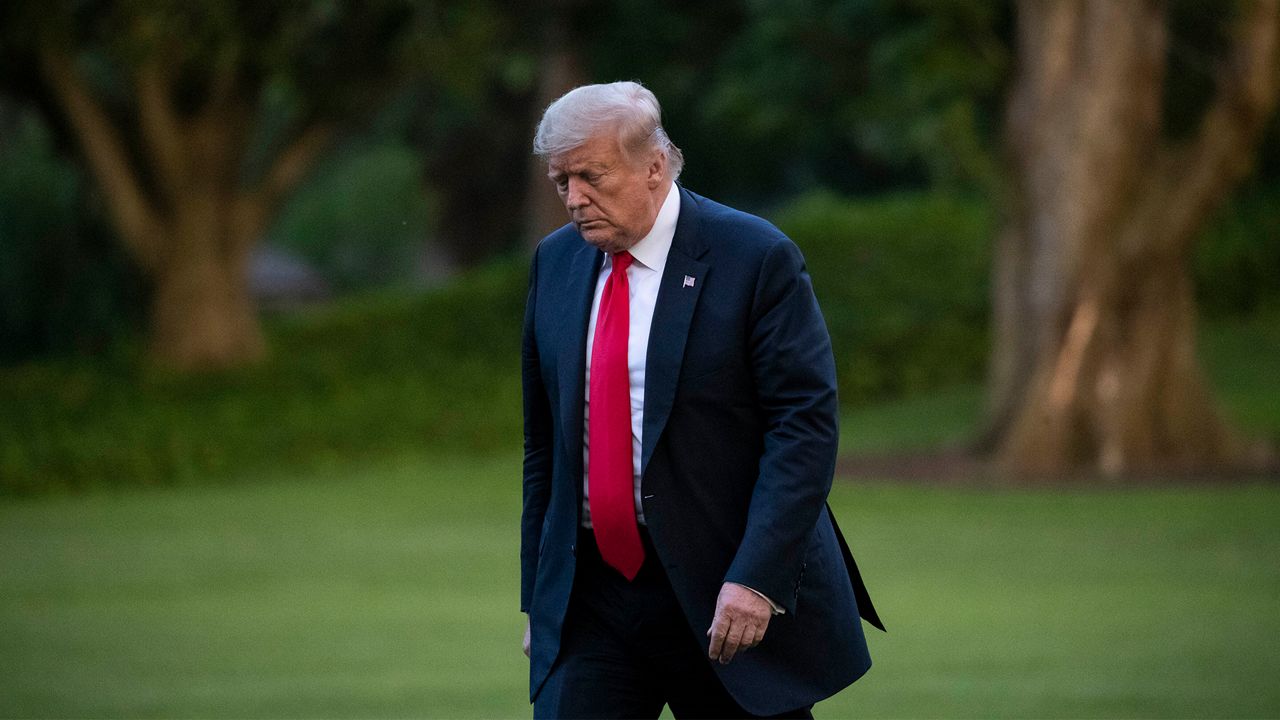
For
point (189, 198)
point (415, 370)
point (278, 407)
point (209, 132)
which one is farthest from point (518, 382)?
point (209, 132)

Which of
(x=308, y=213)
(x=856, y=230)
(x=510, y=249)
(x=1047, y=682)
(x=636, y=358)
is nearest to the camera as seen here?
(x=636, y=358)

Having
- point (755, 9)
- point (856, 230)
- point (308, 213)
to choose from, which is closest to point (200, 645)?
point (755, 9)

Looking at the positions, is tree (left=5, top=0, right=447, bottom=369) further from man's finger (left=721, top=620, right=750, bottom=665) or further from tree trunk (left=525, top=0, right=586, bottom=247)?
man's finger (left=721, top=620, right=750, bottom=665)

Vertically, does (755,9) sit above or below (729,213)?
above

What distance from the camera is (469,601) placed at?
38.4 feet

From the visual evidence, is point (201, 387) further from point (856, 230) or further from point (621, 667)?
point (621, 667)

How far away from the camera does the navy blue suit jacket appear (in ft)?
12.6

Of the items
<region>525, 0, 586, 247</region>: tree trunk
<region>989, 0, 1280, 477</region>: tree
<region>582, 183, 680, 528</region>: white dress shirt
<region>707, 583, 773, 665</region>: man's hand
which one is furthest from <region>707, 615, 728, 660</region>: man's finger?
<region>525, 0, 586, 247</region>: tree trunk

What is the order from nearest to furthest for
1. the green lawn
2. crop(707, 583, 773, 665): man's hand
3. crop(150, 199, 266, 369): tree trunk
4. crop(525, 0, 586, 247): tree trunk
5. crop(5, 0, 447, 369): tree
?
crop(707, 583, 773, 665): man's hand
the green lawn
crop(5, 0, 447, 369): tree
crop(150, 199, 266, 369): tree trunk
crop(525, 0, 586, 247): tree trunk

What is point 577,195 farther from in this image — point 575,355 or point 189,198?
point 189,198

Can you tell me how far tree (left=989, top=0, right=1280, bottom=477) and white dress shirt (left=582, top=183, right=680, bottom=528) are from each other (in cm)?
1372

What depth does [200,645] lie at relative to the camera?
10164 mm

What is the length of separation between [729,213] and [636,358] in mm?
385

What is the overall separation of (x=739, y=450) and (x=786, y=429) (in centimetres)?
15
